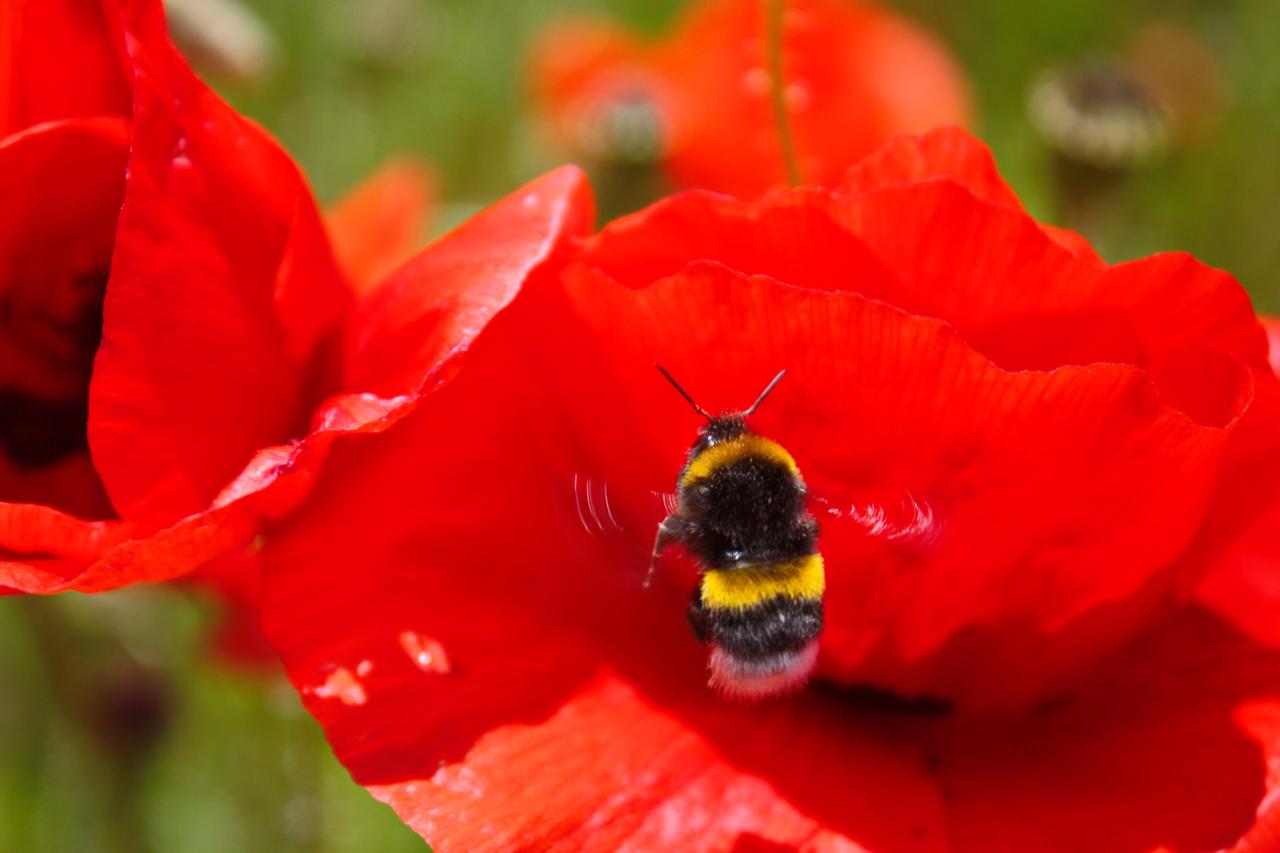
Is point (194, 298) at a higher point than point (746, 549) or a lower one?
higher

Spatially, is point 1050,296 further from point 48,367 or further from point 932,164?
point 48,367

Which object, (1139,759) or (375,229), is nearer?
A: (1139,759)

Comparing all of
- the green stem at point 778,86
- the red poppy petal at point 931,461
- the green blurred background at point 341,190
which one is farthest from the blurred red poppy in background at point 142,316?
the green blurred background at point 341,190

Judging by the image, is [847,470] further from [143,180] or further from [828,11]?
[828,11]

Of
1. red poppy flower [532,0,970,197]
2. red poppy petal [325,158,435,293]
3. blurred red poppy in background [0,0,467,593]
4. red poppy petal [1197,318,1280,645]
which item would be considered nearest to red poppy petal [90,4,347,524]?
blurred red poppy in background [0,0,467,593]

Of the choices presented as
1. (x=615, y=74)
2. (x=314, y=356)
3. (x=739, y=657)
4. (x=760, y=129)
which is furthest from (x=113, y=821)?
(x=615, y=74)

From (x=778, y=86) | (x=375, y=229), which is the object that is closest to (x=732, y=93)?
(x=375, y=229)
